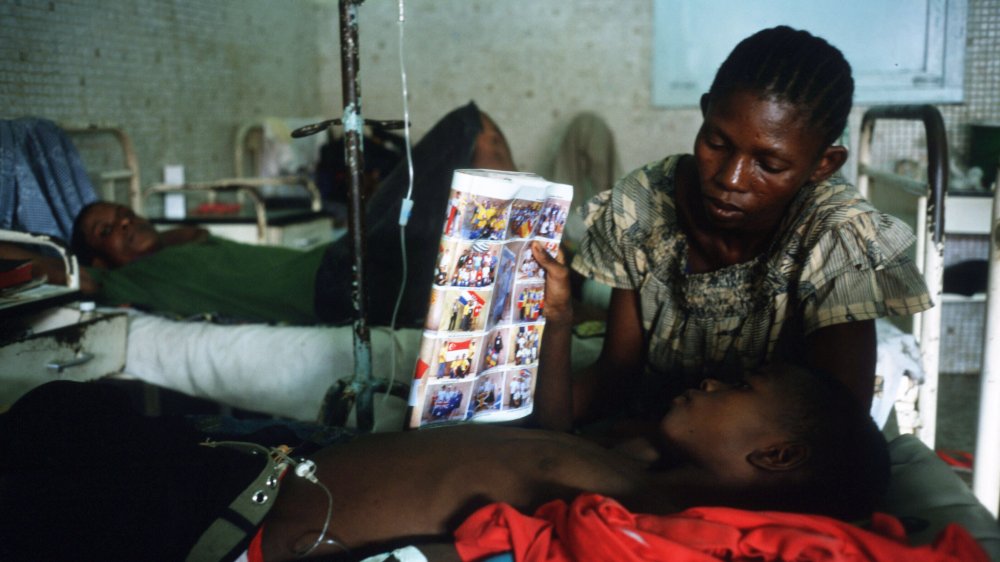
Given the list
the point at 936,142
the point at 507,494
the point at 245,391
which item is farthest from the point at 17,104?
the point at 936,142

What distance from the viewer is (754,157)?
1.12 metres

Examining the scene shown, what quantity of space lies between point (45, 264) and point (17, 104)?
2.08 ft

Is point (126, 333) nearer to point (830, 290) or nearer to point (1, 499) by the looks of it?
point (1, 499)

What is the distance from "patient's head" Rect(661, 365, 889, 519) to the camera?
39.3 inches

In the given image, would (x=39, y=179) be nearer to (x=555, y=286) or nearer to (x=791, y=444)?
(x=555, y=286)

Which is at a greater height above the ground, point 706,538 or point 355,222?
point 355,222

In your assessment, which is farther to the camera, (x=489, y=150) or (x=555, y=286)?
(x=489, y=150)

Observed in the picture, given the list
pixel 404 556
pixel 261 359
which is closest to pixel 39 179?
pixel 261 359

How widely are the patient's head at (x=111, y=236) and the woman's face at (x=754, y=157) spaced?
2.01m

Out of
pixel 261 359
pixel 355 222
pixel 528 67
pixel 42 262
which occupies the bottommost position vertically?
pixel 261 359

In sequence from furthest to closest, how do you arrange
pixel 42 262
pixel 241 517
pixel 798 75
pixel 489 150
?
pixel 489 150 → pixel 42 262 → pixel 798 75 → pixel 241 517

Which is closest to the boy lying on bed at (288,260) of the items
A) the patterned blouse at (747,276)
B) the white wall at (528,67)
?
the patterned blouse at (747,276)

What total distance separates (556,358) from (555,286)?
14cm

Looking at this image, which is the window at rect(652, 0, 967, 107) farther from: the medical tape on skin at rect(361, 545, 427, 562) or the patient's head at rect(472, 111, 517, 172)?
the medical tape on skin at rect(361, 545, 427, 562)
